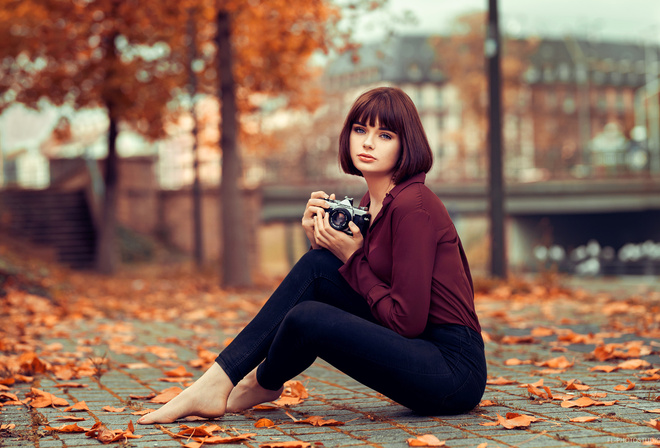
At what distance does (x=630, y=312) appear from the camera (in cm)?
780

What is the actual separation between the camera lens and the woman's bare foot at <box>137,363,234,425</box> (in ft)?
2.70

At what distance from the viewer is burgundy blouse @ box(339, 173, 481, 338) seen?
10.5 ft

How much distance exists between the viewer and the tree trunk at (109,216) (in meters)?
18.7

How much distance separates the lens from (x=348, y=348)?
129 inches

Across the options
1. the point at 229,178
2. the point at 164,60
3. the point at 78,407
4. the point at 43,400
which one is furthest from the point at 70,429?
the point at 164,60

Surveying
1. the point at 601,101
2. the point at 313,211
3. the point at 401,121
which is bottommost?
the point at 313,211

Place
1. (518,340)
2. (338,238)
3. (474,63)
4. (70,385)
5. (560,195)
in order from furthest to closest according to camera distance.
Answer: (474,63), (560,195), (518,340), (70,385), (338,238)

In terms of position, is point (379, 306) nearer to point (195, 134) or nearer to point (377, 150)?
point (377, 150)

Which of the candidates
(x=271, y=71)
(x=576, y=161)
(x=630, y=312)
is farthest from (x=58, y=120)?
(x=576, y=161)

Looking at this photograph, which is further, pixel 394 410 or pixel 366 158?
pixel 394 410

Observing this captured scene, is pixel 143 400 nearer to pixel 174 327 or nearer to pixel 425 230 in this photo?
pixel 425 230

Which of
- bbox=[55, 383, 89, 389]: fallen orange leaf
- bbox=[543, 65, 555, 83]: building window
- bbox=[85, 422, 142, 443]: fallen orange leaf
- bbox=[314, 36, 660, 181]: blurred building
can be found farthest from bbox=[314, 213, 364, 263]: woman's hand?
bbox=[543, 65, 555, 83]: building window

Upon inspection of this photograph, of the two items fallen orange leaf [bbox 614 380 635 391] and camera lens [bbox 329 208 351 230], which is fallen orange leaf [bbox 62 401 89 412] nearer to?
camera lens [bbox 329 208 351 230]

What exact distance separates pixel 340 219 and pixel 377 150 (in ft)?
1.13
